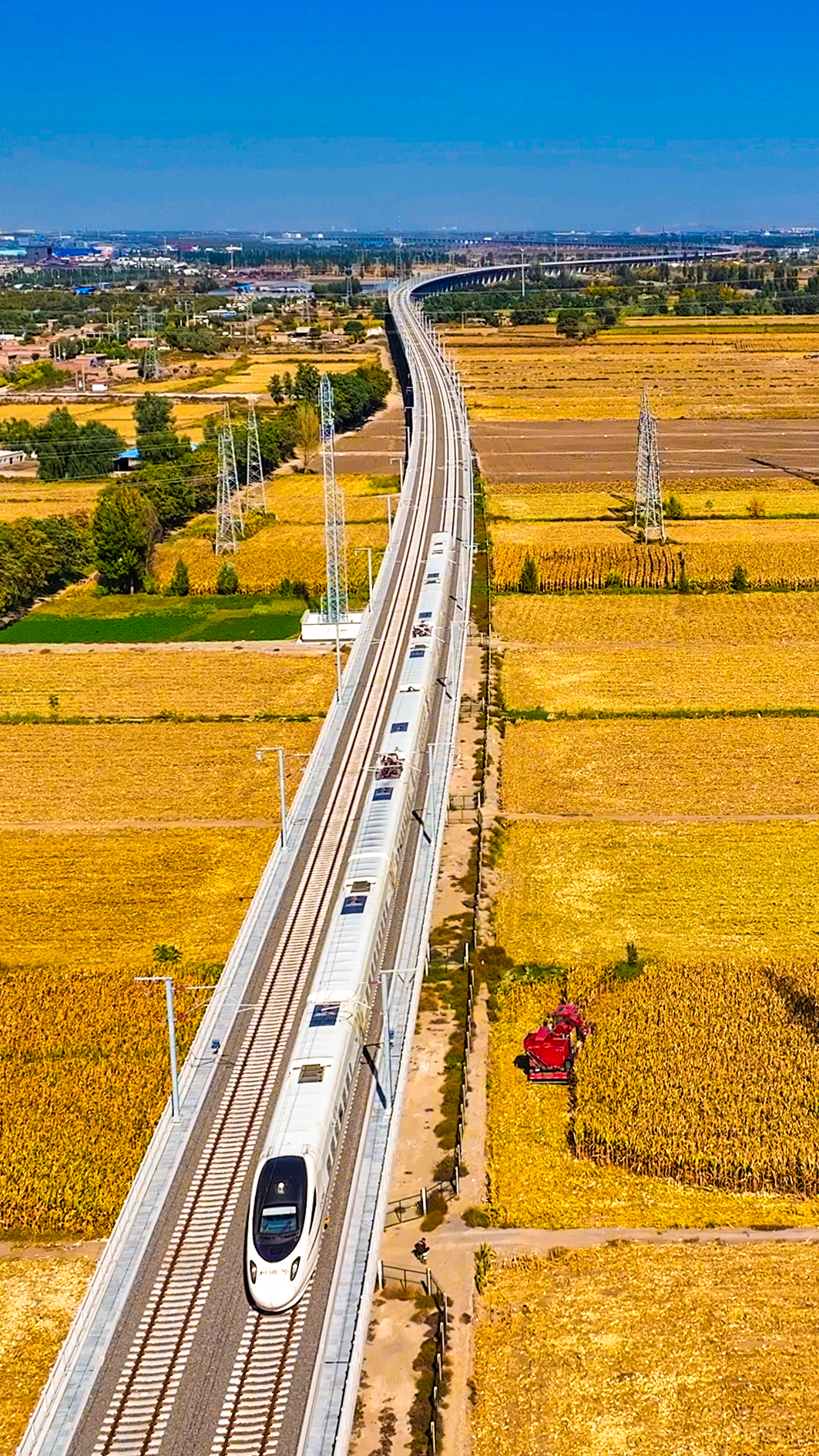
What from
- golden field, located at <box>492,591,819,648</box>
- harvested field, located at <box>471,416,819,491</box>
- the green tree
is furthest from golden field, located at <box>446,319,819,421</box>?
golden field, located at <box>492,591,819,648</box>

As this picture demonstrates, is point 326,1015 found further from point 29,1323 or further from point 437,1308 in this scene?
point 29,1323

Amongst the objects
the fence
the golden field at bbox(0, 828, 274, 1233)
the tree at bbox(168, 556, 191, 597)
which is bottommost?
the fence

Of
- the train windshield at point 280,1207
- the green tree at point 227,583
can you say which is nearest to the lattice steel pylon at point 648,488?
the green tree at point 227,583

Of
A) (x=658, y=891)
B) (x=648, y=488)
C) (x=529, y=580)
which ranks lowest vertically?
(x=658, y=891)

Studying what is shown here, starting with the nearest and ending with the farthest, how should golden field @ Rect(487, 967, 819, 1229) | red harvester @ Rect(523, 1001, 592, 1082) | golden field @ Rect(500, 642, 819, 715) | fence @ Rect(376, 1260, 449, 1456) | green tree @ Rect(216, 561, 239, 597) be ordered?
fence @ Rect(376, 1260, 449, 1456), golden field @ Rect(487, 967, 819, 1229), red harvester @ Rect(523, 1001, 592, 1082), golden field @ Rect(500, 642, 819, 715), green tree @ Rect(216, 561, 239, 597)

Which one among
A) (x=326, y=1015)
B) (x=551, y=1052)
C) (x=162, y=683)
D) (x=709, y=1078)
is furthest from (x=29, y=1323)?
(x=162, y=683)

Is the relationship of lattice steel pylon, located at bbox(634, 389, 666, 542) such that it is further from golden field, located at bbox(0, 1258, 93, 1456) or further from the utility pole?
golden field, located at bbox(0, 1258, 93, 1456)

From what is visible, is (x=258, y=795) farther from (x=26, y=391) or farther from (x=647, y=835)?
(x=26, y=391)
